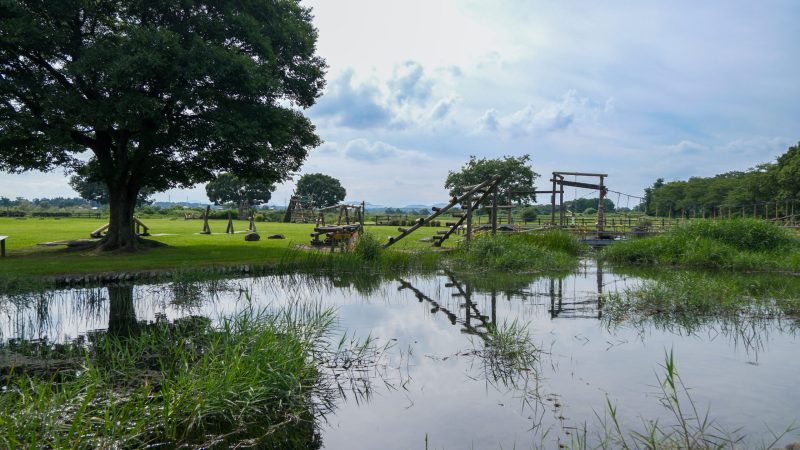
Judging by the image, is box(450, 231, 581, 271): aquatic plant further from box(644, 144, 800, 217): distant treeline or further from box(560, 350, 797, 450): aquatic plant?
box(644, 144, 800, 217): distant treeline

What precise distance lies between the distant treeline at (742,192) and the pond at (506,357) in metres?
20.3

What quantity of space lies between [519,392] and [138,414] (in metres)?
3.69

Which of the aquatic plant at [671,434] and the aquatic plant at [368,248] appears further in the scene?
the aquatic plant at [368,248]

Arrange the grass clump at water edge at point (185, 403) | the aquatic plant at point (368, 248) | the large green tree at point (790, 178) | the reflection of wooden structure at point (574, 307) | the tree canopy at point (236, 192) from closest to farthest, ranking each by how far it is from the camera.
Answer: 1. the grass clump at water edge at point (185, 403)
2. the reflection of wooden structure at point (574, 307)
3. the aquatic plant at point (368, 248)
4. the large green tree at point (790, 178)
5. the tree canopy at point (236, 192)

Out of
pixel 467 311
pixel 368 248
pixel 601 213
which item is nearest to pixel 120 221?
pixel 368 248

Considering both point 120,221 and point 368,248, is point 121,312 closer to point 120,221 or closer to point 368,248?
point 368,248

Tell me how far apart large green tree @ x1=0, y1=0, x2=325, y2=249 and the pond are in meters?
7.06

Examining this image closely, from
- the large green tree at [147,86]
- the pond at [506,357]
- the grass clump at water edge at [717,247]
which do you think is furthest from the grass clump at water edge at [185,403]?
the grass clump at water edge at [717,247]

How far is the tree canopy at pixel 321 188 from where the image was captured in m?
92.4

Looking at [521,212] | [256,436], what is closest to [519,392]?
[256,436]

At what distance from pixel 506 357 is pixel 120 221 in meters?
16.8

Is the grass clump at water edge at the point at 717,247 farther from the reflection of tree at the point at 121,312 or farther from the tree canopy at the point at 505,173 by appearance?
the tree canopy at the point at 505,173

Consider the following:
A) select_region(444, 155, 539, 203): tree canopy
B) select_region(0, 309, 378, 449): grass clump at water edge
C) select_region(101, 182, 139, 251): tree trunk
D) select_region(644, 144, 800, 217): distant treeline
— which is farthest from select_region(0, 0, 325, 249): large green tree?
select_region(444, 155, 539, 203): tree canopy

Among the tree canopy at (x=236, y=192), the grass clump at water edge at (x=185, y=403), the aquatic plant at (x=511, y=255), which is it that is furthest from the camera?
the tree canopy at (x=236, y=192)
